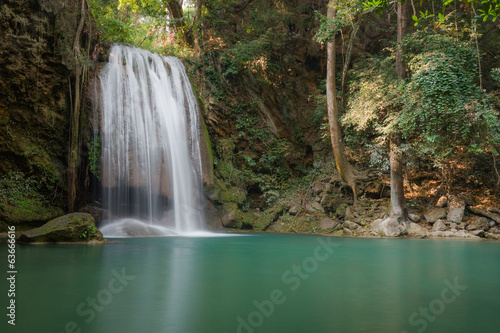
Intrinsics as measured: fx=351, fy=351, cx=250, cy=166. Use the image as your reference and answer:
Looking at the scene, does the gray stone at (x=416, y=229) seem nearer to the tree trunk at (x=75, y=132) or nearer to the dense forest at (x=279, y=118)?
the dense forest at (x=279, y=118)

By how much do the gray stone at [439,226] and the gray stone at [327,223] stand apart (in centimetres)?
296

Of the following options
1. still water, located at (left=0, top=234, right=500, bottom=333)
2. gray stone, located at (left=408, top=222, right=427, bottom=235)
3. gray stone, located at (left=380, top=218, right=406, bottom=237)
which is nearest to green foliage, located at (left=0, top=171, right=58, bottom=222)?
still water, located at (left=0, top=234, right=500, bottom=333)

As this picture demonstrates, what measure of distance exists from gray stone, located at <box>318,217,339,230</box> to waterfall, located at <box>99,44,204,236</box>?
4.17 m

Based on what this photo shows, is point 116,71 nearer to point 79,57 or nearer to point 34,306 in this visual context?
point 79,57

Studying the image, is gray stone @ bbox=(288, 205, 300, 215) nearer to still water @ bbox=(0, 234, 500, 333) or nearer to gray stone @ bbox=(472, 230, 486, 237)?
gray stone @ bbox=(472, 230, 486, 237)

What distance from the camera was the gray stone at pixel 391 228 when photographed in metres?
10.3

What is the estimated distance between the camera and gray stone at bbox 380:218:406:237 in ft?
33.7

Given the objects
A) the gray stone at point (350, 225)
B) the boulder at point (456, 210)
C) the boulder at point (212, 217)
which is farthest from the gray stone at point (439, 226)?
the boulder at point (212, 217)

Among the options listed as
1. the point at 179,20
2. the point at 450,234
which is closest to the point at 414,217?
the point at 450,234

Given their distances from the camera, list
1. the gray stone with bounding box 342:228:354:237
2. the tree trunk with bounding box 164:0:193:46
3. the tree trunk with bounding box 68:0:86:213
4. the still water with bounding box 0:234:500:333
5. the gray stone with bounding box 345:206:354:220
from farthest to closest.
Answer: the tree trunk with bounding box 164:0:193:46
the gray stone with bounding box 345:206:354:220
the gray stone with bounding box 342:228:354:237
the tree trunk with bounding box 68:0:86:213
the still water with bounding box 0:234:500:333

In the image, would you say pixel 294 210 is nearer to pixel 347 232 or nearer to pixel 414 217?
pixel 347 232

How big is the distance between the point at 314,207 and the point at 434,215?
158 inches

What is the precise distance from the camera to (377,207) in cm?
1170

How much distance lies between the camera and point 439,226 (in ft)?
33.4
